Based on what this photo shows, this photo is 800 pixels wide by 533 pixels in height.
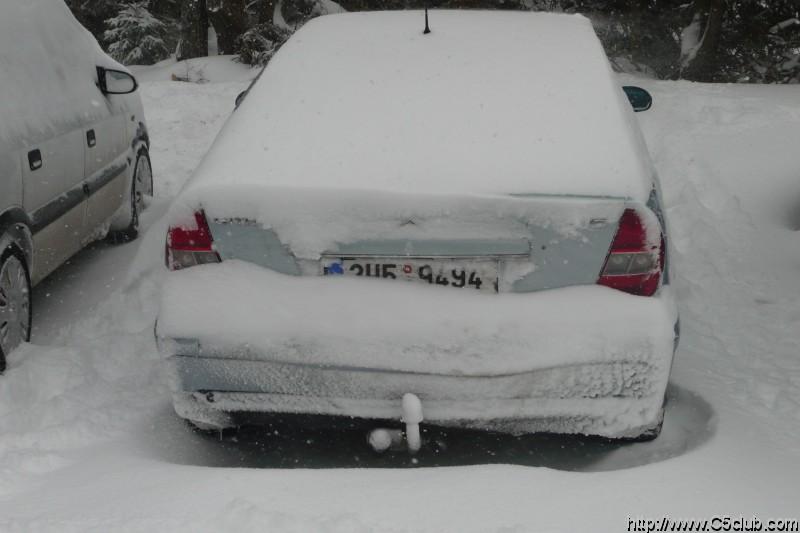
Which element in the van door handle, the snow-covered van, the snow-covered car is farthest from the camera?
the van door handle

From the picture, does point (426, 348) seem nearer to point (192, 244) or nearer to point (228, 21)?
point (192, 244)

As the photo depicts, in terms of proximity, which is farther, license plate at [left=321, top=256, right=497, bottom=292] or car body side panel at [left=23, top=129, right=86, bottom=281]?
car body side panel at [left=23, top=129, right=86, bottom=281]

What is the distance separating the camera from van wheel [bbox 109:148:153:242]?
6480 mm

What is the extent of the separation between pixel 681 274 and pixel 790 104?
154 inches

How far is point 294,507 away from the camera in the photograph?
2570 mm

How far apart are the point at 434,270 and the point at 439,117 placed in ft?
2.53

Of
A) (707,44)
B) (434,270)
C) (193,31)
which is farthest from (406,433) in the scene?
(193,31)

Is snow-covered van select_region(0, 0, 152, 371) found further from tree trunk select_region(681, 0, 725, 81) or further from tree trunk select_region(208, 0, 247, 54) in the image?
tree trunk select_region(208, 0, 247, 54)

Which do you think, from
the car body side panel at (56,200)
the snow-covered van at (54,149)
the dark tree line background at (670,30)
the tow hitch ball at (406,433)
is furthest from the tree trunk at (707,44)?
the tow hitch ball at (406,433)

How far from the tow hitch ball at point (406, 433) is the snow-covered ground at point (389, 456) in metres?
0.10

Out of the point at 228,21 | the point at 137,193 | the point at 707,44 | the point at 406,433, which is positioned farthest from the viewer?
the point at 228,21

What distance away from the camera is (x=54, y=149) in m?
4.83

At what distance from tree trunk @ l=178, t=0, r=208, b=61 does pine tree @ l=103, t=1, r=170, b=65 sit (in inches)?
65.3

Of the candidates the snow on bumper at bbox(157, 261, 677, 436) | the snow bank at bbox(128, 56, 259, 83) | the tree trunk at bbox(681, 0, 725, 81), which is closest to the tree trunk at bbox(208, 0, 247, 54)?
the snow bank at bbox(128, 56, 259, 83)
